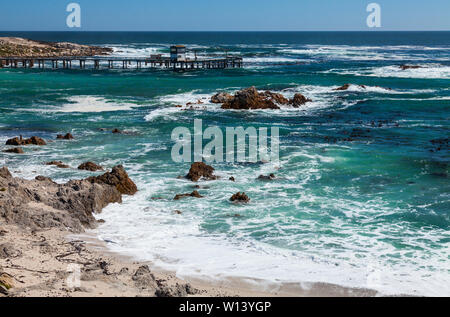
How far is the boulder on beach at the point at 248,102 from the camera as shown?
36.6m

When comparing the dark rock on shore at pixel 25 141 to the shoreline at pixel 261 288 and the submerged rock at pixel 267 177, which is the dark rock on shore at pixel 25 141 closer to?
the submerged rock at pixel 267 177

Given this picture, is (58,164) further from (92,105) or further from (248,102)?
(248,102)

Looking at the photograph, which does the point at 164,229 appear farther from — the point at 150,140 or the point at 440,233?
the point at 150,140

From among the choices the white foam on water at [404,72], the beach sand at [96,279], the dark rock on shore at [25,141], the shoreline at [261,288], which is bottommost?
the shoreline at [261,288]

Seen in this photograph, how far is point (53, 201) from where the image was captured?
15.0m

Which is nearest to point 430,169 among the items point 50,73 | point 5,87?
point 5,87

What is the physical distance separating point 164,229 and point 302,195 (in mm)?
5409

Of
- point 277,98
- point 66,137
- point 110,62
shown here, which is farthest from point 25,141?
point 110,62

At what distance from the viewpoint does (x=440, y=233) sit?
14438mm

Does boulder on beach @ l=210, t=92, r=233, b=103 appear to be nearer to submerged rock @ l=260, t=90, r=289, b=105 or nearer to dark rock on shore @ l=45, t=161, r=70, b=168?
submerged rock @ l=260, t=90, r=289, b=105

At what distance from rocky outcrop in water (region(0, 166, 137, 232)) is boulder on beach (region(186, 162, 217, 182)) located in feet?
10.2

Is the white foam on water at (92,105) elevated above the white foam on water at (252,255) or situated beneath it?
elevated above

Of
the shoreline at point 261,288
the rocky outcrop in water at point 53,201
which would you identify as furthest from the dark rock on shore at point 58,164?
the shoreline at point 261,288

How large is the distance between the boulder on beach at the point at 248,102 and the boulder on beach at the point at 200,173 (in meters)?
17.1
